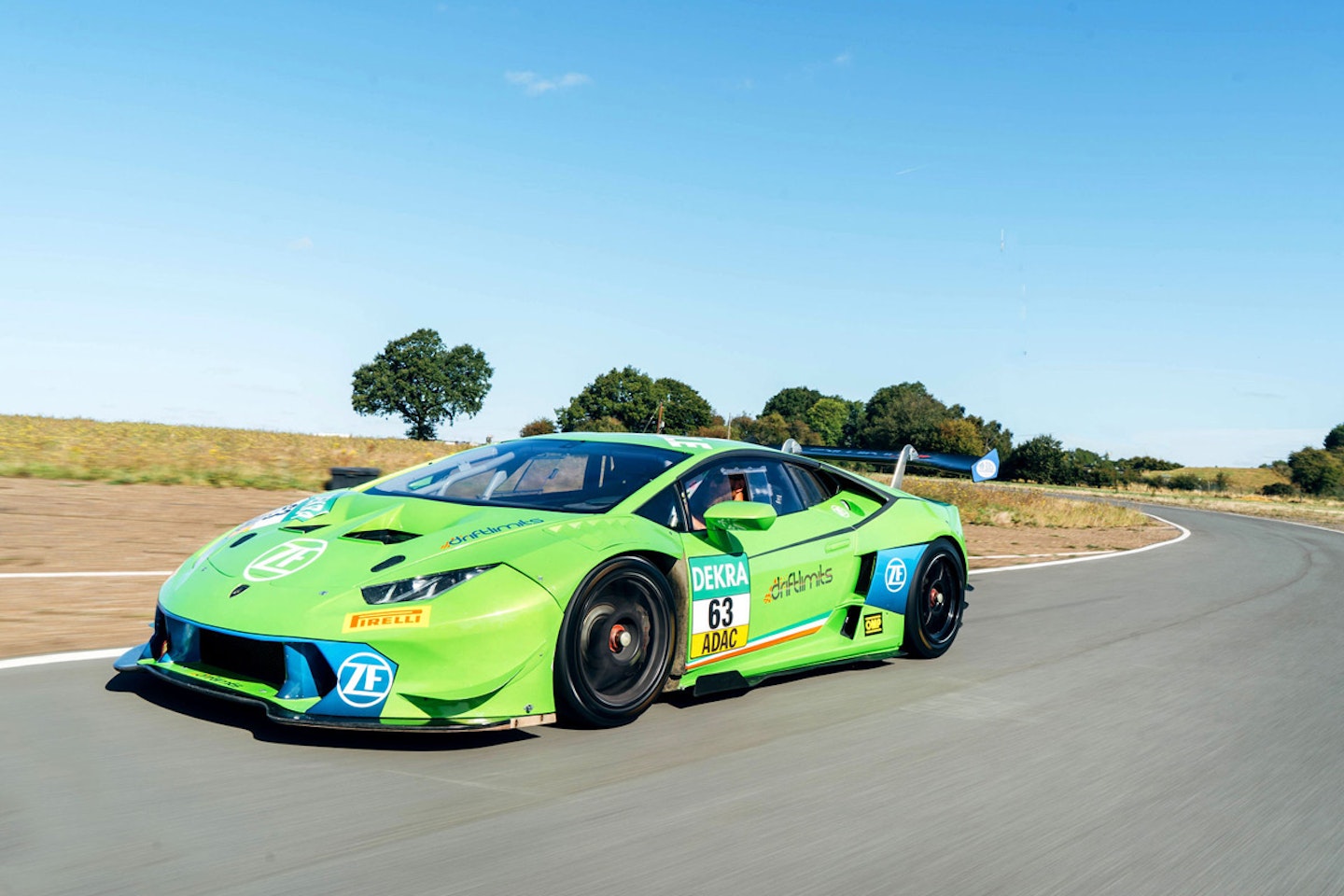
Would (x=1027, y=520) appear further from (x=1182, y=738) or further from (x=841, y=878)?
(x=841, y=878)

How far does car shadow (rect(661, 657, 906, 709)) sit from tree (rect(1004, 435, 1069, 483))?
84302 millimetres

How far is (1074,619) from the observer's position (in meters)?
8.50

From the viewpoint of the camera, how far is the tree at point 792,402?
483ft

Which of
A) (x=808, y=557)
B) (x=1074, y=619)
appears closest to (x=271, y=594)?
(x=808, y=557)

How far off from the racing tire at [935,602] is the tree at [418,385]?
79208 mm

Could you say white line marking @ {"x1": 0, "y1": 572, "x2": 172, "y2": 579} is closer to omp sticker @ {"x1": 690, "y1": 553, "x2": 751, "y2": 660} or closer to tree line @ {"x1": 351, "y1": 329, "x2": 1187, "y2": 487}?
omp sticker @ {"x1": 690, "y1": 553, "x2": 751, "y2": 660}

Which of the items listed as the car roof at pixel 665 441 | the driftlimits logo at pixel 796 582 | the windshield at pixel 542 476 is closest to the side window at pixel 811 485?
the car roof at pixel 665 441

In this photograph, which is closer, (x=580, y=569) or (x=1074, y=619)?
(x=580, y=569)

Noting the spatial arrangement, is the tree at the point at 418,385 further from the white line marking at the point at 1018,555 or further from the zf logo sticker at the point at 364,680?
the zf logo sticker at the point at 364,680

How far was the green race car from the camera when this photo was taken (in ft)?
12.6

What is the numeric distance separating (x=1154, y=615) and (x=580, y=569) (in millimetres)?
6574

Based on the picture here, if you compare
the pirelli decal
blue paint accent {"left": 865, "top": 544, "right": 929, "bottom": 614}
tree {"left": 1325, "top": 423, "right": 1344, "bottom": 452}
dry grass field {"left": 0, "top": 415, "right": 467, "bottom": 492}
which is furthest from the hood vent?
tree {"left": 1325, "top": 423, "right": 1344, "bottom": 452}

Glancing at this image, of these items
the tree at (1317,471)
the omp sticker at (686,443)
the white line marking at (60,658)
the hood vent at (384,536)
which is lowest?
the white line marking at (60,658)

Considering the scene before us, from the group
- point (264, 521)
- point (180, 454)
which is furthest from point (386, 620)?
point (180, 454)
